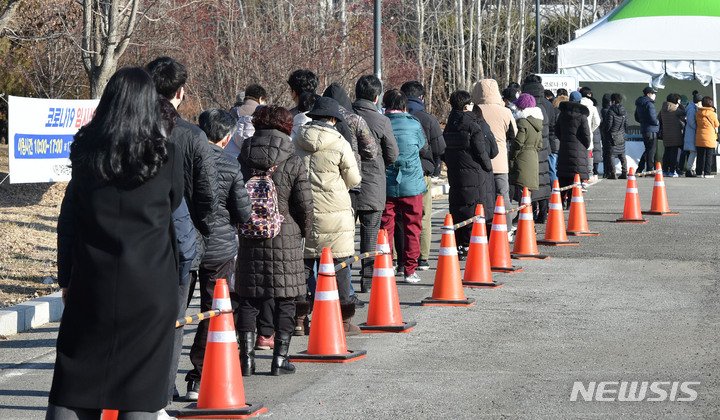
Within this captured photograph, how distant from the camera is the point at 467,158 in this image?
40.0ft

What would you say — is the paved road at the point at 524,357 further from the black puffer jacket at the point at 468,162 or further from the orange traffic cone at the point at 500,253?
the black puffer jacket at the point at 468,162

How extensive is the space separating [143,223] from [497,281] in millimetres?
7461

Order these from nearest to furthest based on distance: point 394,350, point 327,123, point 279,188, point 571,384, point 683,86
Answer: point 571,384, point 279,188, point 394,350, point 327,123, point 683,86

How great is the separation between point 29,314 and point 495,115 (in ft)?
20.8

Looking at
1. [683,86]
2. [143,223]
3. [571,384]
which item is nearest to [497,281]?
[571,384]

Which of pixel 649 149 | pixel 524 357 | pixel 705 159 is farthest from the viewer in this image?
pixel 649 149

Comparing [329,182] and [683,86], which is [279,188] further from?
[683,86]

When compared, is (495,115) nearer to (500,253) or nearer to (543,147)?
(543,147)

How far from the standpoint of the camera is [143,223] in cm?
405

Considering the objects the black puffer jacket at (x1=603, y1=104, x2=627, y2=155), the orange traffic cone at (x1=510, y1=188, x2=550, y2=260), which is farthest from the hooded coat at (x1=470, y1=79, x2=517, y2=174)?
the black puffer jacket at (x1=603, y1=104, x2=627, y2=155)

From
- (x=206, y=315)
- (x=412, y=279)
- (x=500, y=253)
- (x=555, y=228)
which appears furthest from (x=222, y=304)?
(x=555, y=228)

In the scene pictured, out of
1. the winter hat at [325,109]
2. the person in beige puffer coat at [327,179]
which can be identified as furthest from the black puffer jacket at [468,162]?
the person in beige puffer coat at [327,179]

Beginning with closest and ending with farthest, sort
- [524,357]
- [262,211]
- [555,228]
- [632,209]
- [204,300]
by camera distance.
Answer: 1. [204,300]
2. [262,211]
3. [524,357]
4. [555,228]
5. [632,209]

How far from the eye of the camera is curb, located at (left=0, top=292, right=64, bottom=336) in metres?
8.73
